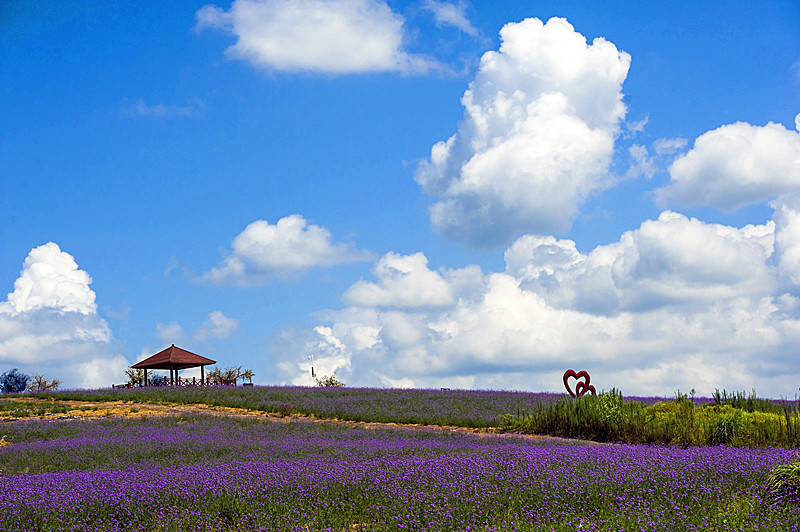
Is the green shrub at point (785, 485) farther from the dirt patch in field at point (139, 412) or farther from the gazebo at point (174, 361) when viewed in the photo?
the gazebo at point (174, 361)

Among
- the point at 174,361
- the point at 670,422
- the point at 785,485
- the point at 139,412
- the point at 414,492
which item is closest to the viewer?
the point at 414,492

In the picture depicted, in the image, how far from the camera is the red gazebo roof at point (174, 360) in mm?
31031

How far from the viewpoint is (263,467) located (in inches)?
340

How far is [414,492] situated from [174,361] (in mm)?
25785

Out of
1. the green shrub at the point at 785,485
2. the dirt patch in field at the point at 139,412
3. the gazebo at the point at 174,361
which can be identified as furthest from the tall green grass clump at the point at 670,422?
the gazebo at the point at 174,361

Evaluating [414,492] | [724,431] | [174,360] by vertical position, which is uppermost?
[174,360]

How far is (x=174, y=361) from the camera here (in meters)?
30.6

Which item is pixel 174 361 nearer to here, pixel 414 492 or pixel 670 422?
pixel 670 422

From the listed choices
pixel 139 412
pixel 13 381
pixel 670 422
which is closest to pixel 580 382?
pixel 670 422

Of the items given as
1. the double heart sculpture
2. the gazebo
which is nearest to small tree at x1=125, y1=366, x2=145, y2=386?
the gazebo

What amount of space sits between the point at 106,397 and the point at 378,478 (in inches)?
775

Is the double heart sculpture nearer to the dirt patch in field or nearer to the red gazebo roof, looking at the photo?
the dirt patch in field

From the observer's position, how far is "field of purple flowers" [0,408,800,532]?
6551mm

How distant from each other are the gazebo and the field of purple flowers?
21.2 m
